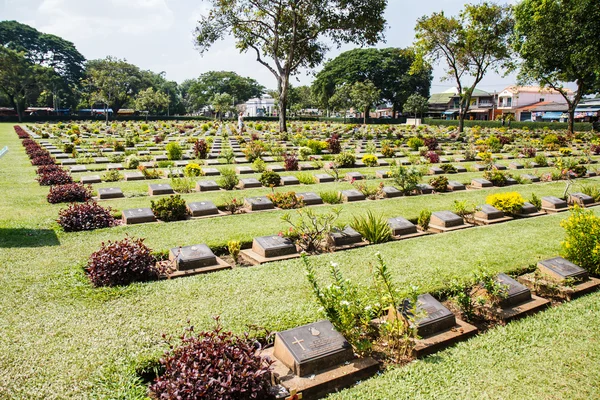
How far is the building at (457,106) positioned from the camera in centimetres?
6625

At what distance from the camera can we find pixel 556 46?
25359 mm

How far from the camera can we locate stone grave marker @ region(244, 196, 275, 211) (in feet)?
27.6

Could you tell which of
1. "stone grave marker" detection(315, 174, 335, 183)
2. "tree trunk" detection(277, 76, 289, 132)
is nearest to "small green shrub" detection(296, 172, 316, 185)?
"stone grave marker" detection(315, 174, 335, 183)

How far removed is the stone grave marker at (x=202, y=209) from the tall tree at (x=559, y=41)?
2397 cm

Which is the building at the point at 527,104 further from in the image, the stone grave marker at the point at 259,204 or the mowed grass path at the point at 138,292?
the mowed grass path at the point at 138,292

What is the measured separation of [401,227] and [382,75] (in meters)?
55.0

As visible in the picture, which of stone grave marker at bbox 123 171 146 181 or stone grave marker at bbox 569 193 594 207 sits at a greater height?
stone grave marker at bbox 123 171 146 181

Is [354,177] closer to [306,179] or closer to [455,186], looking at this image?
[306,179]

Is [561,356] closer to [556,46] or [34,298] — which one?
[34,298]

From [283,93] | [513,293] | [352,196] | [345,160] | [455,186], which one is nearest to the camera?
[513,293]

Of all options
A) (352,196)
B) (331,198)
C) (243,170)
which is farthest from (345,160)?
(331,198)

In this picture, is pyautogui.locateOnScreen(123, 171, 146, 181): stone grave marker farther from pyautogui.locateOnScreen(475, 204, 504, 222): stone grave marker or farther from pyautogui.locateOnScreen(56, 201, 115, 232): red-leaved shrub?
pyautogui.locateOnScreen(475, 204, 504, 222): stone grave marker

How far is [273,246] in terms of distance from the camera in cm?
587

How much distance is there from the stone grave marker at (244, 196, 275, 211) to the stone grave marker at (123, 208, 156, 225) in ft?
6.34
